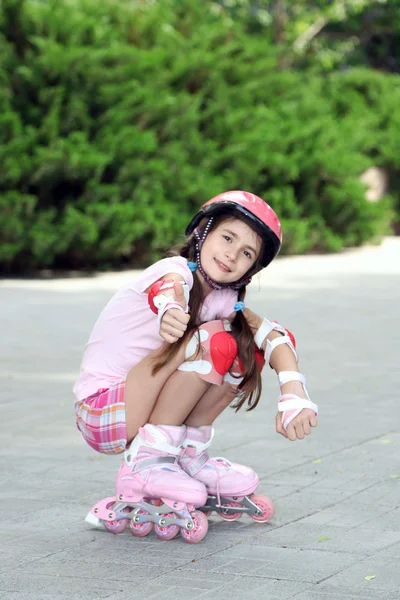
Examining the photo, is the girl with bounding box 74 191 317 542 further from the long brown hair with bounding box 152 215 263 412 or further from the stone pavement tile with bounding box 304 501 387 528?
the stone pavement tile with bounding box 304 501 387 528

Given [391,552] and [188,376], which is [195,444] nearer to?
[188,376]

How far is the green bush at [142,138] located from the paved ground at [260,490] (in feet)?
13.8

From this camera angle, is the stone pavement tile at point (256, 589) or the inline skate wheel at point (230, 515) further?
the inline skate wheel at point (230, 515)

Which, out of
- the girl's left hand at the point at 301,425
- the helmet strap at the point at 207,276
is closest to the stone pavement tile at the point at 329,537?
the girl's left hand at the point at 301,425

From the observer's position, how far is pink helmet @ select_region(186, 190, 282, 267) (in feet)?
13.0

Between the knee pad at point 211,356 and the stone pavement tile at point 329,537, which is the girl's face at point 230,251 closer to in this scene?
the knee pad at point 211,356

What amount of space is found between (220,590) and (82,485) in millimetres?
1373

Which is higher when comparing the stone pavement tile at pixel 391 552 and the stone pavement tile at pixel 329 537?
the stone pavement tile at pixel 391 552

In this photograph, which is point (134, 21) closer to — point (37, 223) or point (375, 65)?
point (37, 223)

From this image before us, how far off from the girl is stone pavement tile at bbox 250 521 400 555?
15 cm

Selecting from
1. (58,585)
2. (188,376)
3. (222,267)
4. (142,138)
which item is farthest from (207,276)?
(142,138)

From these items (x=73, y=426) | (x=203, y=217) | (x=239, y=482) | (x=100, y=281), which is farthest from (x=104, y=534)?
(x=100, y=281)

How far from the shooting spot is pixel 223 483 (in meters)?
4.10

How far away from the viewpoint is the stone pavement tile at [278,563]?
11.3 ft
